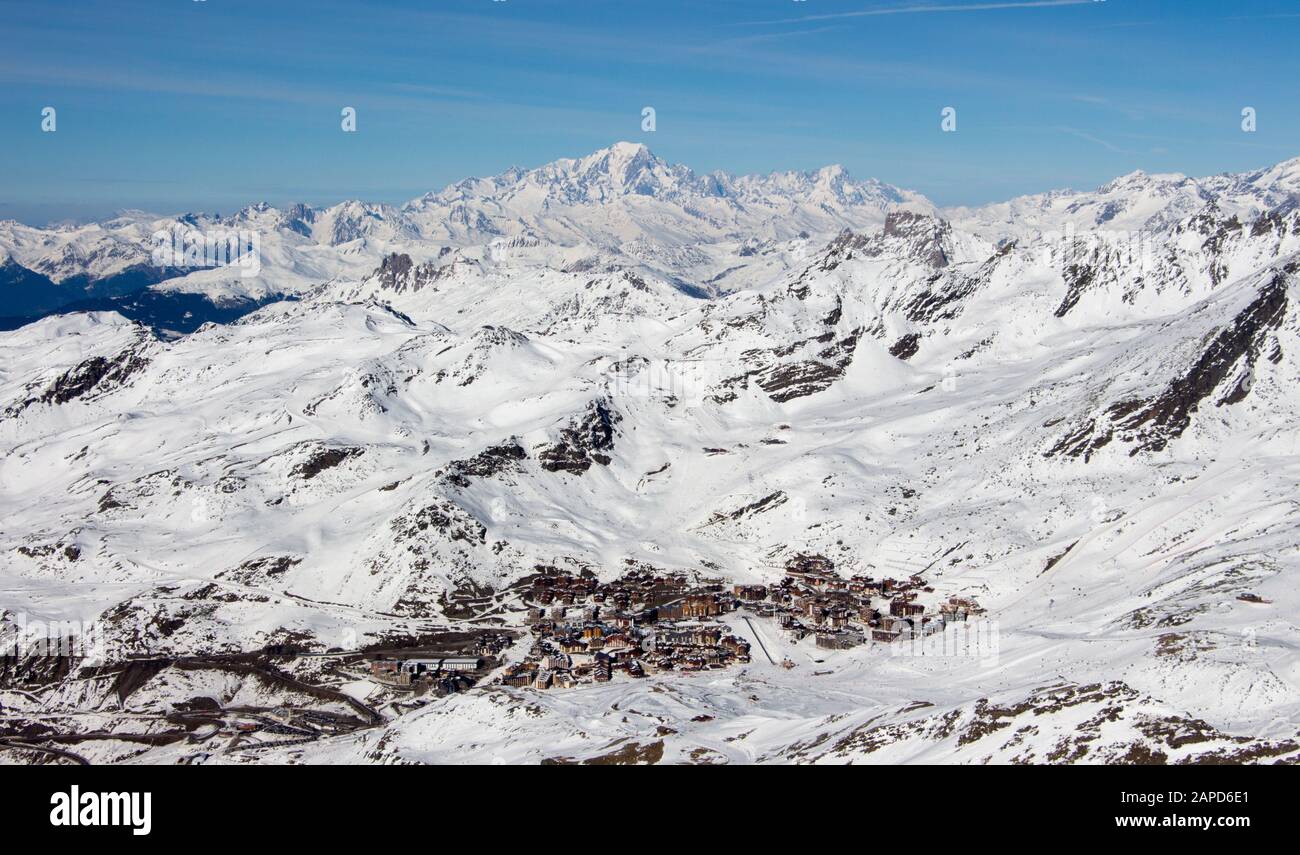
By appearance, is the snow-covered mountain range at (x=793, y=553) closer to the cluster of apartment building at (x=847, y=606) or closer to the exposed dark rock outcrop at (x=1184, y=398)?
the exposed dark rock outcrop at (x=1184, y=398)

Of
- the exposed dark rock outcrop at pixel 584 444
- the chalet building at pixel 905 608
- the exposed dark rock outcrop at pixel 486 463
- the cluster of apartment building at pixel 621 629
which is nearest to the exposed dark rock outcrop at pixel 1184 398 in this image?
the chalet building at pixel 905 608

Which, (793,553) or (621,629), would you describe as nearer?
(621,629)

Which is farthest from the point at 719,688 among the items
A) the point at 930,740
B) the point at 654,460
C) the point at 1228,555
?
the point at 654,460

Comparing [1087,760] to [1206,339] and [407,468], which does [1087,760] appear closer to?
[1206,339]

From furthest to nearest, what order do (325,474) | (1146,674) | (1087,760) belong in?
1. (325,474)
2. (1146,674)
3. (1087,760)

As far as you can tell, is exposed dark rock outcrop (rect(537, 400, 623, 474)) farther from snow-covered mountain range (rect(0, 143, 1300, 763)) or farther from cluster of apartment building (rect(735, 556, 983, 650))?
cluster of apartment building (rect(735, 556, 983, 650))

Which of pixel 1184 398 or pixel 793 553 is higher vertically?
pixel 1184 398

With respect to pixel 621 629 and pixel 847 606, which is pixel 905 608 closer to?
pixel 847 606

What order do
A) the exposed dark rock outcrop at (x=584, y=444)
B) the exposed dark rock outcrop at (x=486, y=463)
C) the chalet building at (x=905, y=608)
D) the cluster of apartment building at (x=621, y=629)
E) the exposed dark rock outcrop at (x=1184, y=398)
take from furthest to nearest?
the exposed dark rock outcrop at (x=584, y=444)
the exposed dark rock outcrop at (x=486, y=463)
the exposed dark rock outcrop at (x=1184, y=398)
the chalet building at (x=905, y=608)
the cluster of apartment building at (x=621, y=629)

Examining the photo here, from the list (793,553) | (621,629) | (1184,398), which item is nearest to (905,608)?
(793,553)

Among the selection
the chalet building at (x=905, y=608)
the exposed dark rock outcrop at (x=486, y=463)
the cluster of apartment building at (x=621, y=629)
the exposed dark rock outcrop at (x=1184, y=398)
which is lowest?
the cluster of apartment building at (x=621, y=629)

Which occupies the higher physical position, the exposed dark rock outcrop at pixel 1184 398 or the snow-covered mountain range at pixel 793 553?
the exposed dark rock outcrop at pixel 1184 398
